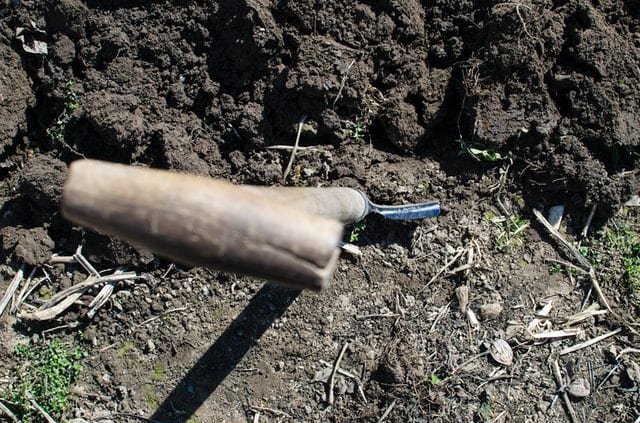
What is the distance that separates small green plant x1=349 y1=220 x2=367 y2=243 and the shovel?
1.96 m

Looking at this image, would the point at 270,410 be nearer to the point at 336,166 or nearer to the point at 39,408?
the point at 39,408

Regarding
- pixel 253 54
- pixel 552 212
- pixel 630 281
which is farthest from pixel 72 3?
pixel 630 281

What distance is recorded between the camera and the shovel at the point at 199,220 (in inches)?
58.7

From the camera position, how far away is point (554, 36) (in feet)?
11.4

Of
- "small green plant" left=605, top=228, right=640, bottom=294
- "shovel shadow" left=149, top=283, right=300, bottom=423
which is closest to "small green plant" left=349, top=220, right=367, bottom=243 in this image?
"shovel shadow" left=149, top=283, right=300, bottom=423

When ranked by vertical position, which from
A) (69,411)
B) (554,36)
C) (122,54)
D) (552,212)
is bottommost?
(69,411)

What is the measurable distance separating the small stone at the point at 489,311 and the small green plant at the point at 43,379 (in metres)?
2.62

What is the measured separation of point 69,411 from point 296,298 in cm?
163

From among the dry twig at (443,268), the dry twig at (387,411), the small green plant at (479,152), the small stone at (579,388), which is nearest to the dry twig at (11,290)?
the dry twig at (387,411)

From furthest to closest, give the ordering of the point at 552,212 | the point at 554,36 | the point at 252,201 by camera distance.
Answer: the point at 552,212 < the point at 554,36 < the point at 252,201

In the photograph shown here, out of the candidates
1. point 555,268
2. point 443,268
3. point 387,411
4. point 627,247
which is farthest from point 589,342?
point 387,411

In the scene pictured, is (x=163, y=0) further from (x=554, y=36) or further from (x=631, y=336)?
(x=631, y=336)

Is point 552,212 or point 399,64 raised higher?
point 399,64

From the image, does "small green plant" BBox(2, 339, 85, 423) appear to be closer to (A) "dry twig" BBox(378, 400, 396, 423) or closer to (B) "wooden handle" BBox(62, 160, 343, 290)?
(A) "dry twig" BBox(378, 400, 396, 423)
